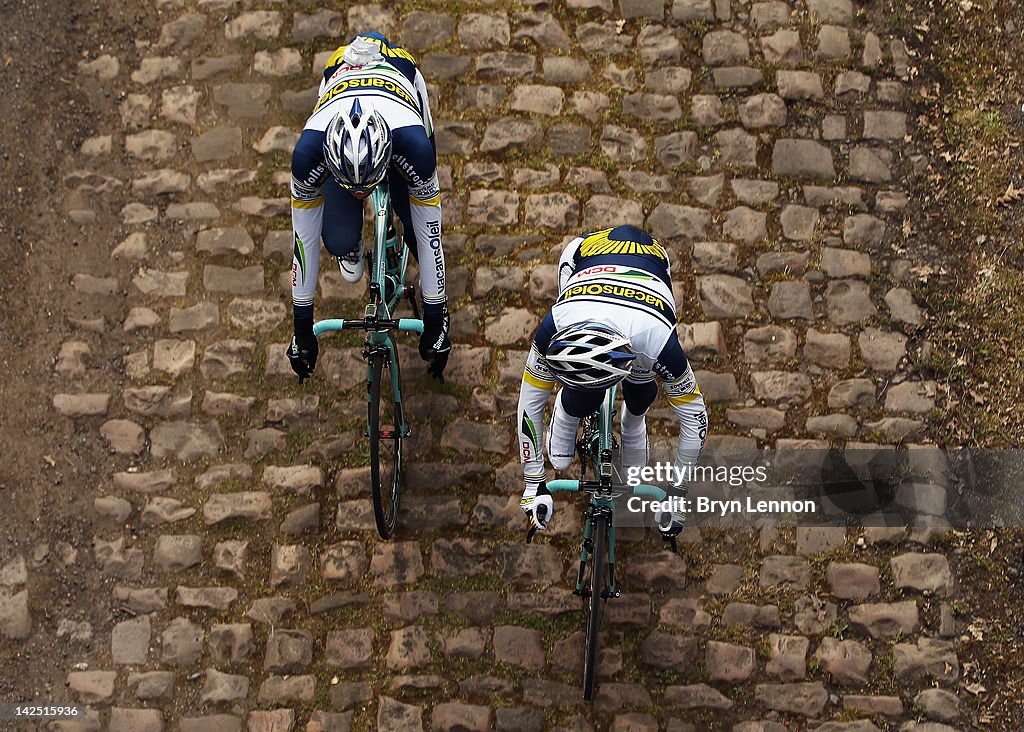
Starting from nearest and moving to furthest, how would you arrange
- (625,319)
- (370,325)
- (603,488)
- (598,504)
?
(625,319) < (603,488) < (598,504) < (370,325)

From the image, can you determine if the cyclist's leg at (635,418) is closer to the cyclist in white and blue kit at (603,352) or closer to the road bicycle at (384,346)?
the cyclist in white and blue kit at (603,352)

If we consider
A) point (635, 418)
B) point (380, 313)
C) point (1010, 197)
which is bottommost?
point (635, 418)

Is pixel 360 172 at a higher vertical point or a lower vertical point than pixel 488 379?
higher

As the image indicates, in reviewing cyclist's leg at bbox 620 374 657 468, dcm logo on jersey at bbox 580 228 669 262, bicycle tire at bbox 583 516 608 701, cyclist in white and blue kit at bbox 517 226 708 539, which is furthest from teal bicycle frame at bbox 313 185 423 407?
bicycle tire at bbox 583 516 608 701

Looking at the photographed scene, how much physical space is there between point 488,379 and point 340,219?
197cm

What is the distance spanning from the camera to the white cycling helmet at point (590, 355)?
554cm

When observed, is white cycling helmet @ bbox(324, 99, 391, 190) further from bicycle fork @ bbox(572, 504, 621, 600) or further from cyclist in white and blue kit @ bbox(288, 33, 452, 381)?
bicycle fork @ bbox(572, 504, 621, 600)

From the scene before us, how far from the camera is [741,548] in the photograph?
7844 mm

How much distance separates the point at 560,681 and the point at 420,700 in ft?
3.36

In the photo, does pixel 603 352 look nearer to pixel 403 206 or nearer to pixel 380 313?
pixel 380 313

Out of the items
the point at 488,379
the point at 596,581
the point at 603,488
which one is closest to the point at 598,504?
the point at 603,488

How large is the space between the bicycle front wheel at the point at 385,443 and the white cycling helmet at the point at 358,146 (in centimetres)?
126

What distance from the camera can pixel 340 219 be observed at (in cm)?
708

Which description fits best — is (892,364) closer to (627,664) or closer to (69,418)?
(627,664)
